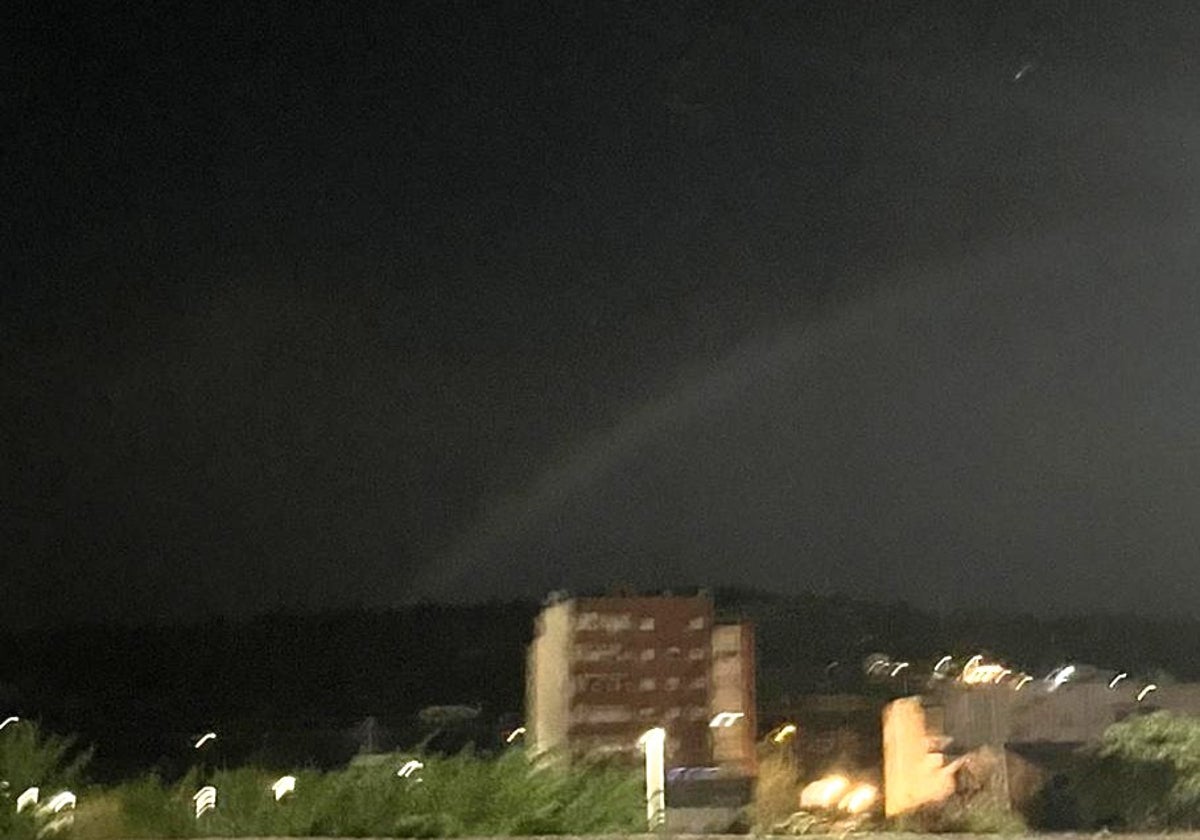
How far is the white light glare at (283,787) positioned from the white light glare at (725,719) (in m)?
3.89

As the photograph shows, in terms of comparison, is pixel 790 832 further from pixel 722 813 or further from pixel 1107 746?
pixel 1107 746

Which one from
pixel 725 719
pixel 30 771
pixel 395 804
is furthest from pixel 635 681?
pixel 30 771

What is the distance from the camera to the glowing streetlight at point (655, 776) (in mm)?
9711

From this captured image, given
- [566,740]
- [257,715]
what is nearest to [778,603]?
[257,715]

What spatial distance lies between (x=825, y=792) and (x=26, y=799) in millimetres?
5377

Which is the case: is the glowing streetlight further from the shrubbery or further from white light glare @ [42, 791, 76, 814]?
white light glare @ [42, 791, 76, 814]

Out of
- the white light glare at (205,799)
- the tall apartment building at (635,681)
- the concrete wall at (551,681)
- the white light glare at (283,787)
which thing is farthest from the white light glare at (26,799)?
the tall apartment building at (635,681)

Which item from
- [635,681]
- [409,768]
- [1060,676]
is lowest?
[409,768]

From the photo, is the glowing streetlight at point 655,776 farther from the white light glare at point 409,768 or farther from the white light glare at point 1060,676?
the white light glare at point 1060,676

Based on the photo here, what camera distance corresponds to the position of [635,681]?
12.3 metres

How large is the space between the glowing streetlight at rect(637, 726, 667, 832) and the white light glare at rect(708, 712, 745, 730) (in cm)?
69

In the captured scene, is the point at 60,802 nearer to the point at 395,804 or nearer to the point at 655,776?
the point at 395,804

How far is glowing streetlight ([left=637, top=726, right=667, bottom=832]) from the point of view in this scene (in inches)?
382

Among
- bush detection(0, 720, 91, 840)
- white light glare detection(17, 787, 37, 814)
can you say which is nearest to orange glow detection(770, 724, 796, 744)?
bush detection(0, 720, 91, 840)
